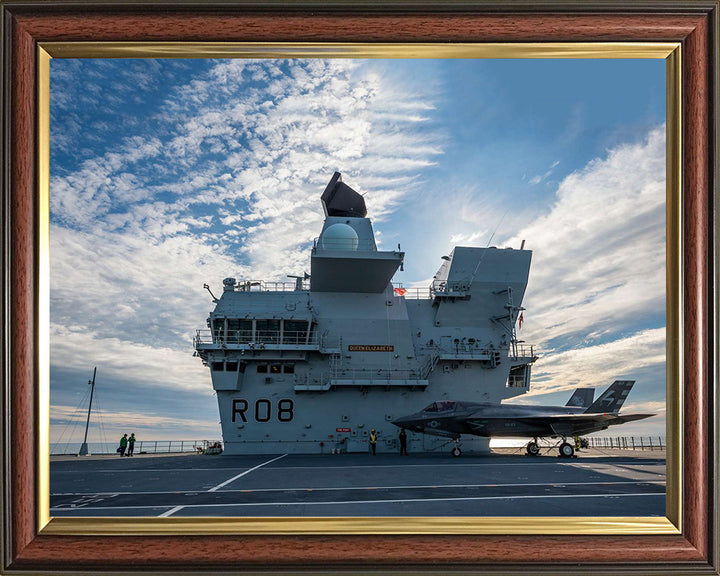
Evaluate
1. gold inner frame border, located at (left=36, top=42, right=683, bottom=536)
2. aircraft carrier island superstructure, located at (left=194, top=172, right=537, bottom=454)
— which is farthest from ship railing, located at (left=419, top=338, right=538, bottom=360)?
gold inner frame border, located at (left=36, top=42, right=683, bottom=536)

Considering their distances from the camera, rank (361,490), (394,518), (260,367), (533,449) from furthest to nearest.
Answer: (260,367), (533,449), (361,490), (394,518)

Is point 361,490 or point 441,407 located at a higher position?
point 361,490

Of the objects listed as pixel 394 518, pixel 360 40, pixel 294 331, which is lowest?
pixel 394 518

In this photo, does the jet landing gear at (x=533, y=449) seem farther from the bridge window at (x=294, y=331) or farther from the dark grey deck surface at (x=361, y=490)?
the bridge window at (x=294, y=331)

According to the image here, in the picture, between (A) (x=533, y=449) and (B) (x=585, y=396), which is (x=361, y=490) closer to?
(B) (x=585, y=396)

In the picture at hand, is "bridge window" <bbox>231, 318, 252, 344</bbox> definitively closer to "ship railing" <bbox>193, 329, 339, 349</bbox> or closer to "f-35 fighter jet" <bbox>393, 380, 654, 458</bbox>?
"ship railing" <bbox>193, 329, 339, 349</bbox>

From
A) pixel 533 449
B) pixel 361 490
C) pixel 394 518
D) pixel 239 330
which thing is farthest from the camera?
pixel 239 330

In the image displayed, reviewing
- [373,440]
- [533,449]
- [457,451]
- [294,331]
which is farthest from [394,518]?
[533,449]
